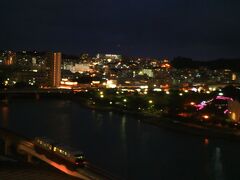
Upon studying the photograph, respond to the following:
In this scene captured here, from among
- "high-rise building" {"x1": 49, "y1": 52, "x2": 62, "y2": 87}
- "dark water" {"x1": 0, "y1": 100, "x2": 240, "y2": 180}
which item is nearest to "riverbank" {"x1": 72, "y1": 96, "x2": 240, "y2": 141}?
"dark water" {"x1": 0, "y1": 100, "x2": 240, "y2": 180}

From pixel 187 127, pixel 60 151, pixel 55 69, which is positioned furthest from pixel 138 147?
pixel 55 69

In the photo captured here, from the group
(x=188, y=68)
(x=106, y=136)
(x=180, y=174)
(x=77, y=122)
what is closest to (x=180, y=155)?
(x=180, y=174)

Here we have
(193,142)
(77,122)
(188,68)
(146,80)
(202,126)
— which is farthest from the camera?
(188,68)

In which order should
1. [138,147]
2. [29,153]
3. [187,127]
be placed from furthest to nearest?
[187,127], [138,147], [29,153]

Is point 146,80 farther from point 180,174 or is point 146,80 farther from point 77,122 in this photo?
point 180,174

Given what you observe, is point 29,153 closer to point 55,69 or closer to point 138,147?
point 138,147

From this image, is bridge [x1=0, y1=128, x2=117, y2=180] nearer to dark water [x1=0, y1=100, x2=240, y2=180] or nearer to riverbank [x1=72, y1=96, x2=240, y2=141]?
dark water [x1=0, y1=100, x2=240, y2=180]
